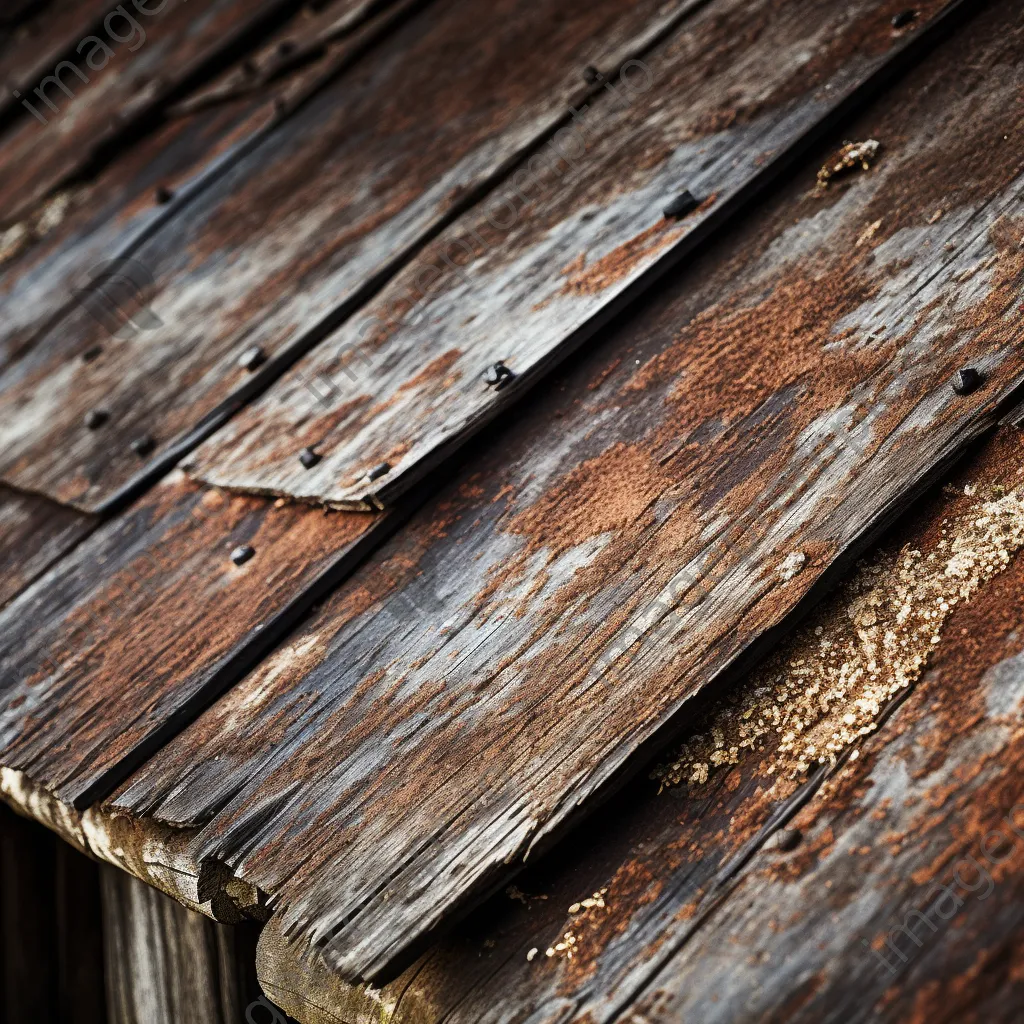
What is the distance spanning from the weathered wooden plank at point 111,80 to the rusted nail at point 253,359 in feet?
4.74

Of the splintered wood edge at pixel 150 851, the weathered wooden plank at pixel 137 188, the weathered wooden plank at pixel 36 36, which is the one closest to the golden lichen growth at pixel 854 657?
the splintered wood edge at pixel 150 851

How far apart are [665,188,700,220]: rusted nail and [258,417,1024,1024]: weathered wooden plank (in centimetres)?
59

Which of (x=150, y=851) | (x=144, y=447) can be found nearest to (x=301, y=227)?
(x=144, y=447)

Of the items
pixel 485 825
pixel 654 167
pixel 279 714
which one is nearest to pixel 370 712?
pixel 279 714

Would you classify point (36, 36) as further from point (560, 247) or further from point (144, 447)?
point (560, 247)

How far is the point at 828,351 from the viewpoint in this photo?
121 centimetres

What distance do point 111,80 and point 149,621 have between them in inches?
92.4

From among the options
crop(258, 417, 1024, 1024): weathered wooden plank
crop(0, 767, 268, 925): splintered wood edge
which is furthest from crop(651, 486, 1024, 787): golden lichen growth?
crop(0, 767, 268, 925): splintered wood edge

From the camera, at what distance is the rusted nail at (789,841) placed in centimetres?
91

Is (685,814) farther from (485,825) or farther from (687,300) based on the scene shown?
(687,300)

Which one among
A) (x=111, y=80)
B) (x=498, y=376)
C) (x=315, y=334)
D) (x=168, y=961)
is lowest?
(x=168, y=961)

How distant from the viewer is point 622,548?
1.16 metres

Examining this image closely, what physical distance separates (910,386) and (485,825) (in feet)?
2.22

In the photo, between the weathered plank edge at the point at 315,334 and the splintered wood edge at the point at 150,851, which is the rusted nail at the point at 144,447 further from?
the splintered wood edge at the point at 150,851
